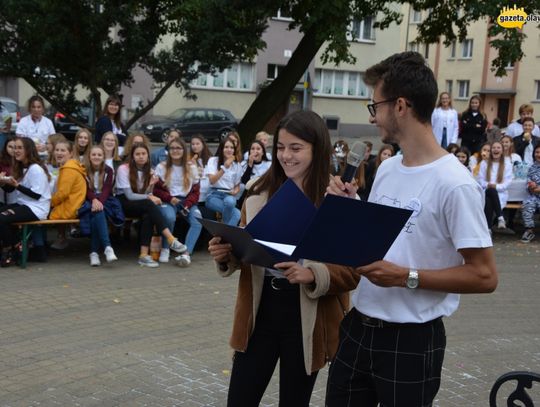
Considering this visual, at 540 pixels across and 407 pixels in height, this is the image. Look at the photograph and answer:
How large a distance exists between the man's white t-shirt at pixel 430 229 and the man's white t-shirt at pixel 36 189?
20.9ft

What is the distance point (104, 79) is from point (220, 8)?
236 cm

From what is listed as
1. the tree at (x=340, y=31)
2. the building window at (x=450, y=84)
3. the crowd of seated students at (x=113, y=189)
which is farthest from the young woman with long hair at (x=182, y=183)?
the building window at (x=450, y=84)

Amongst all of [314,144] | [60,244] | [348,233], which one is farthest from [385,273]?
[60,244]

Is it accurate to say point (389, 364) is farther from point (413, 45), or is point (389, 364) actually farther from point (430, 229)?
point (413, 45)

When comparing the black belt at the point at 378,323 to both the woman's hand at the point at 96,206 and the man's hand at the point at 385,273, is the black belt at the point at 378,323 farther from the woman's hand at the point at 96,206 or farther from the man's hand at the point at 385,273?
the woman's hand at the point at 96,206

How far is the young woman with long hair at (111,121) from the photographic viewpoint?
10461 millimetres

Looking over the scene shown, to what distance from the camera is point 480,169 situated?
11531 mm

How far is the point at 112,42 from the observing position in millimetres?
12141

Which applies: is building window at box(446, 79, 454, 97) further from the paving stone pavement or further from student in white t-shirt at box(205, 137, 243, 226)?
the paving stone pavement

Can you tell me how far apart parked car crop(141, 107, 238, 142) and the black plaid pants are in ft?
93.9

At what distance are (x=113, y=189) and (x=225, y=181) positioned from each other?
1512mm

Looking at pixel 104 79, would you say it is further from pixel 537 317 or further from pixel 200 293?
pixel 537 317

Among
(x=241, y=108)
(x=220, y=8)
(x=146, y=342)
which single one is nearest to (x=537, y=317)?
(x=146, y=342)

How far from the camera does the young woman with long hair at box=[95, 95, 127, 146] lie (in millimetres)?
10461
